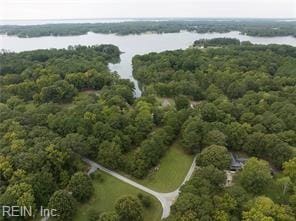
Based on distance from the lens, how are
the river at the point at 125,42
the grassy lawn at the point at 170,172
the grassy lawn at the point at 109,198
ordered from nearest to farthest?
the grassy lawn at the point at 109,198, the grassy lawn at the point at 170,172, the river at the point at 125,42

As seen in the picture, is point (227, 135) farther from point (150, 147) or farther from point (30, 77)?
point (30, 77)

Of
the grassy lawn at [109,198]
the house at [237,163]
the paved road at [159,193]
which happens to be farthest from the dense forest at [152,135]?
the house at [237,163]

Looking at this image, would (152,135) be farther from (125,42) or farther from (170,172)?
(125,42)

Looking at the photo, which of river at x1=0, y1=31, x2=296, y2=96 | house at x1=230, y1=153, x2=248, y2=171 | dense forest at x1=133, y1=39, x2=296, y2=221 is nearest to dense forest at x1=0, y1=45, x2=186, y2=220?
dense forest at x1=133, y1=39, x2=296, y2=221

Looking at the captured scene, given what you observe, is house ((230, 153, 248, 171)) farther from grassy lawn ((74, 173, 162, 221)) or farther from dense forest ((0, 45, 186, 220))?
grassy lawn ((74, 173, 162, 221))

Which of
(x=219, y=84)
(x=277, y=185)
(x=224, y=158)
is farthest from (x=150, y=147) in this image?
(x=219, y=84)

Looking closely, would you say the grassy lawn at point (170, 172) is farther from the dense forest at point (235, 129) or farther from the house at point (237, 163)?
the house at point (237, 163)

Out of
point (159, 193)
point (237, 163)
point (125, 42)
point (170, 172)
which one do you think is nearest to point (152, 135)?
point (170, 172)
